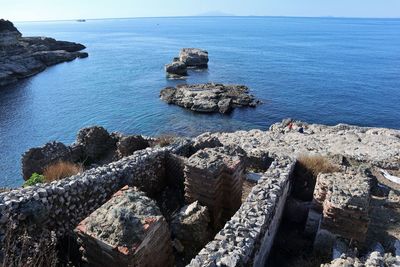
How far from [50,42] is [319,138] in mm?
89924

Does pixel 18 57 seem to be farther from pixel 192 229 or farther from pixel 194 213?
pixel 192 229

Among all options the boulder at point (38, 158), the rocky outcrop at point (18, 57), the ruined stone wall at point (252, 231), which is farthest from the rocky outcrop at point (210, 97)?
the ruined stone wall at point (252, 231)

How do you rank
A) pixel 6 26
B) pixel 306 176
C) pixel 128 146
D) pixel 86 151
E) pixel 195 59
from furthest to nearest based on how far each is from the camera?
pixel 195 59, pixel 6 26, pixel 86 151, pixel 128 146, pixel 306 176

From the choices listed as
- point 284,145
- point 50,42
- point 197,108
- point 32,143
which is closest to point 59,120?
point 32,143

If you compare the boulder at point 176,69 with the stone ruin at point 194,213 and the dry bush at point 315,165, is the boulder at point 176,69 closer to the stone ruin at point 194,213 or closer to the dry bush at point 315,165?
the dry bush at point 315,165

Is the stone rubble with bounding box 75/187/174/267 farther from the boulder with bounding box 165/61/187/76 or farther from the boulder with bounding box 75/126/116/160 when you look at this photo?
the boulder with bounding box 165/61/187/76

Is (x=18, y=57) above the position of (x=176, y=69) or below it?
above

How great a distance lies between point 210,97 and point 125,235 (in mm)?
40074

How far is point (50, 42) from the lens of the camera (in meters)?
96.6

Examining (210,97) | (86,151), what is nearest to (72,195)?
(86,151)

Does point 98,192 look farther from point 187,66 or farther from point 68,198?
point 187,66

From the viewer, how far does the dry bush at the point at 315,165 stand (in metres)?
11.3

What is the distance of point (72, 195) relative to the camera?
8.62m

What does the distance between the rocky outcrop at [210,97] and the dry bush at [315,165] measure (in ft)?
102
